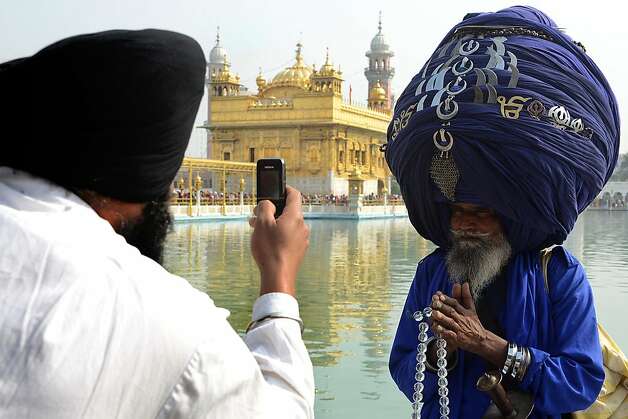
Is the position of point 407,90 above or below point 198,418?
above

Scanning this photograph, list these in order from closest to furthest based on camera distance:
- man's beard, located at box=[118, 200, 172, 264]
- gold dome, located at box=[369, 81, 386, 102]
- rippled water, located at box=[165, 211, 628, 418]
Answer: man's beard, located at box=[118, 200, 172, 264] → rippled water, located at box=[165, 211, 628, 418] → gold dome, located at box=[369, 81, 386, 102]

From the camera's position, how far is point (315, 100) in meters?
40.0

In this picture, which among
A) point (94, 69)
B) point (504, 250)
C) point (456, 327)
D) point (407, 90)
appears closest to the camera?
point (94, 69)

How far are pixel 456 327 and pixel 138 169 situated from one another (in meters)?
→ 0.92

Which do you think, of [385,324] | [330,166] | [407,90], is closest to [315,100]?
[330,166]

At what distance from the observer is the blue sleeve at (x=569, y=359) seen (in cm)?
162

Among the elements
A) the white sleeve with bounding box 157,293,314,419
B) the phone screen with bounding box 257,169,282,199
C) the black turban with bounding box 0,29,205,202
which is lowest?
the white sleeve with bounding box 157,293,314,419

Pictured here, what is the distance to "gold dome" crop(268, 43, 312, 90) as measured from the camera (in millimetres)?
45250

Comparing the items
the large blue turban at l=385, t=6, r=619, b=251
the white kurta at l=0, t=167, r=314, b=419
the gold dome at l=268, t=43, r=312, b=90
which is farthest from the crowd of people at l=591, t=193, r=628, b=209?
the white kurta at l=0, t=167, r=314, b=419

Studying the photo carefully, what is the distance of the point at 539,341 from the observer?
67.9 inches

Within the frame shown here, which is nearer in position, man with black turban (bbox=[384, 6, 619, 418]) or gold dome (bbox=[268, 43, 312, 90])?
man with black turban (bbox=[384, 6, 619, 418])

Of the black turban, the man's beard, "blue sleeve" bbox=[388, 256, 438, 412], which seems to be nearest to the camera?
the black turban

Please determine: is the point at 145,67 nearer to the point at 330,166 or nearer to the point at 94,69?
the point at 94,69

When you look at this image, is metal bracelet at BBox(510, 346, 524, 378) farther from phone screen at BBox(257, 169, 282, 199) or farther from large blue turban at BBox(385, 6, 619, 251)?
phone screen at BBox(257, 169, 282, 199)
